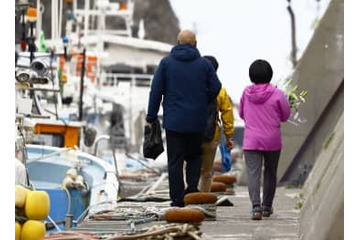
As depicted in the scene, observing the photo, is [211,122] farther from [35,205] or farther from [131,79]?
[131,79]

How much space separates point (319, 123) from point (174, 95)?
8.10 m

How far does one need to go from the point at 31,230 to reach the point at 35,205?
238 millimetres

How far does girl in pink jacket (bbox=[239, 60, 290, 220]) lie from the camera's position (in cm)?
1209

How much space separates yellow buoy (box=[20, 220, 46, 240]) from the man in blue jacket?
1847 millimetres

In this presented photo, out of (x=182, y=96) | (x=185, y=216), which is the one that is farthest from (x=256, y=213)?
(x=185, y=216)

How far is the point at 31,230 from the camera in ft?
35.7

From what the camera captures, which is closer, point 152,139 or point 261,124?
point 261,124

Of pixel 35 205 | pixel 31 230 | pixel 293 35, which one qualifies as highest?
pixel 35 205

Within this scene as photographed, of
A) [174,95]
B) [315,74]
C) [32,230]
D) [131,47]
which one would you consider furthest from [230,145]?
[131,47]

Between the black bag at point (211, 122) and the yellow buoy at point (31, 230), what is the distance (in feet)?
8.02

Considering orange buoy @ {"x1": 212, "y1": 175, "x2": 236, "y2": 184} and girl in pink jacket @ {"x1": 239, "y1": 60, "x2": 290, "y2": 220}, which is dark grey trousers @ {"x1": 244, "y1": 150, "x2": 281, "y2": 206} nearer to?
girl in pink jacket @ {"x1": 239, "y1": 60, "x2": 290, "y2": 220}

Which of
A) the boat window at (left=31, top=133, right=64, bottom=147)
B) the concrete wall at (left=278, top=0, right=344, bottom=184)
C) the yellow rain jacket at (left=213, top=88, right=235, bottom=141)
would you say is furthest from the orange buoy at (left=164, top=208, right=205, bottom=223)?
the boat window at (left=31, top=133, right=64, bottom=147)

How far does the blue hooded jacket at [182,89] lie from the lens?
12078mm

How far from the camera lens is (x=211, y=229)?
11359 millimetres
